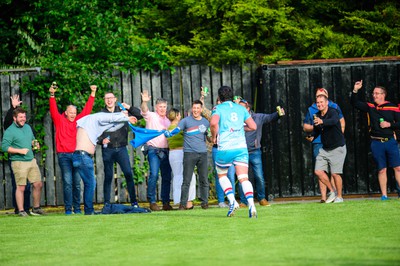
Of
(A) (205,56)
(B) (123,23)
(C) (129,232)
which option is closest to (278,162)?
(A) (205,56)

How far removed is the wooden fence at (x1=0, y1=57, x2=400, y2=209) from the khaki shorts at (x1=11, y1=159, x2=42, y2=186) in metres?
1.87

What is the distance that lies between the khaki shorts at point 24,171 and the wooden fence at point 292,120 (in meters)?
1.87

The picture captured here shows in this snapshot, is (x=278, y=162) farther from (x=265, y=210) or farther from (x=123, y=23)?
(x=123, y=23)

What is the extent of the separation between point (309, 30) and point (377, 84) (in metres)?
2.12

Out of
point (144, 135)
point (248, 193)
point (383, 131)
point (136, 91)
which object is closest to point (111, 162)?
point (144, 135)

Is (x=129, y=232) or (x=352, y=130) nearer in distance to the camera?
(x=129, y=232)

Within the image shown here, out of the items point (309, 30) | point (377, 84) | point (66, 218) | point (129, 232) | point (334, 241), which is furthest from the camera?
point (309, 30)

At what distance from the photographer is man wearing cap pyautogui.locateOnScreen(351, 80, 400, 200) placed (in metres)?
15.1

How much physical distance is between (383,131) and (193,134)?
3.46m

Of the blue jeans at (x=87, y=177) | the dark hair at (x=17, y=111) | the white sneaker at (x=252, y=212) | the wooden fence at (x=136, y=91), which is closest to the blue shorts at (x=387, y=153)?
the wooden fence at (x=136, y=91)

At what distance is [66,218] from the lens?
13.3m

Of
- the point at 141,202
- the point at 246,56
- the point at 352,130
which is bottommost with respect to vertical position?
the point at 141,202

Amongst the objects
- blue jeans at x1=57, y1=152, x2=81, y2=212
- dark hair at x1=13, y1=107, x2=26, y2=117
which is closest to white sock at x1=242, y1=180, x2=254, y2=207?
blue jeans at x1=57, y1=152, x2=81, y2=212

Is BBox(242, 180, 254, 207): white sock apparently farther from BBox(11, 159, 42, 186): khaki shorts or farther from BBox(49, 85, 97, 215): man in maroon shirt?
BBox(11, 159, 42, 186): khaki shorts
